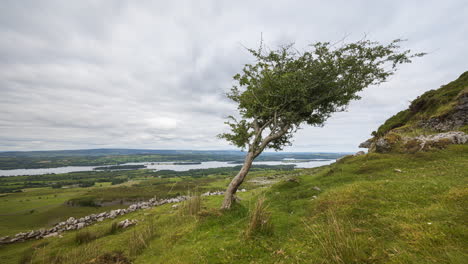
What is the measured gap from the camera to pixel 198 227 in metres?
9.58

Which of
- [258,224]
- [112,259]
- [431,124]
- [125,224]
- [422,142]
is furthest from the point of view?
[431,124]

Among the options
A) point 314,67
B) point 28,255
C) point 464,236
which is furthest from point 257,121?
point 28,255

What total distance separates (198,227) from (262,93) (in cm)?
1029

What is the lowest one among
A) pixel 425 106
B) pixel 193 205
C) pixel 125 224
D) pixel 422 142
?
pixel 125 224

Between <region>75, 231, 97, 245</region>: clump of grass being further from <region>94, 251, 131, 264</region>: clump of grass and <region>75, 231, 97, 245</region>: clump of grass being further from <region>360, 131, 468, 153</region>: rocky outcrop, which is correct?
<region>360, 131, 468, 153</region>: rocky outcrop

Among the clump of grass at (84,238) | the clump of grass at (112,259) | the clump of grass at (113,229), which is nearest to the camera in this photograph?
the clump of grass at (112,259)

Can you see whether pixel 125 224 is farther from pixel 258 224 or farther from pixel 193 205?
pixel 258 224

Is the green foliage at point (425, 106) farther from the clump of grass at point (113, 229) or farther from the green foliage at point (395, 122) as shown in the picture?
the clump of grass at point (113, 229)

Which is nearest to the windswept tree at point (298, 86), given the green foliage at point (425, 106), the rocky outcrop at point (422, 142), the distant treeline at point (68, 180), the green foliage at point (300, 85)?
the green foliage at point (300, 85)

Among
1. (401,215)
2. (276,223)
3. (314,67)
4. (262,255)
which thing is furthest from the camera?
(314,67)

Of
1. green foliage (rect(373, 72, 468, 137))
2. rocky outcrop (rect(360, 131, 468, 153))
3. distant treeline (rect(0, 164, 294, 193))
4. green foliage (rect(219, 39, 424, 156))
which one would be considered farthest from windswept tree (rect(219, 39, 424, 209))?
distant treeline (rect(0, 164, 294, 193))

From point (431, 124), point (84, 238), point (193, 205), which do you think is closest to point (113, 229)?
point (84, 238)

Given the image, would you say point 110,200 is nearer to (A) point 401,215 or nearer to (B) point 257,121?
(B) point 257,121

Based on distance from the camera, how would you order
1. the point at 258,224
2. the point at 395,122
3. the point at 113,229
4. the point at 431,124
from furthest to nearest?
1. the point at 395,122
2. the point at 431,124
3. the point at 113,229
4. the point at 258,224
